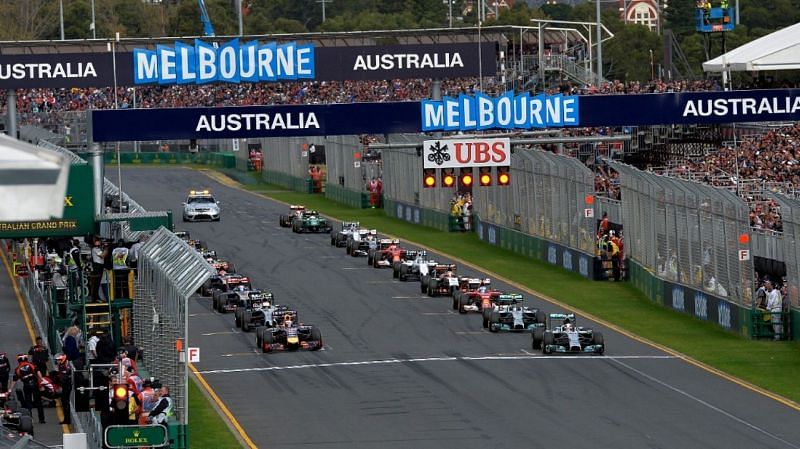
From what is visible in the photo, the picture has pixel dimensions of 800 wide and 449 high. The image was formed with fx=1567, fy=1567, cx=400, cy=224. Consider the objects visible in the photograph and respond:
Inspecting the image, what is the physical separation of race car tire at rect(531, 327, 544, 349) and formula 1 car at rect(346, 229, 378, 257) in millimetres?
19488

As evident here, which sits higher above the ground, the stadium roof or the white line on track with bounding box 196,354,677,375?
the stadium roof

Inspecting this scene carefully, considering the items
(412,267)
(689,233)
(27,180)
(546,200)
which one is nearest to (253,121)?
(412,267)

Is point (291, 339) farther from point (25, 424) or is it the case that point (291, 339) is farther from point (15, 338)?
point (25, 424)

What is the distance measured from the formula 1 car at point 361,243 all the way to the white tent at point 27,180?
1966 inches

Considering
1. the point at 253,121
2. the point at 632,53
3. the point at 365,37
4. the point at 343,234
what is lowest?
the point at 343,234

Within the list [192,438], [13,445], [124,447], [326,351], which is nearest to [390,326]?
[326,351]

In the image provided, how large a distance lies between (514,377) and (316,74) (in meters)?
27.4

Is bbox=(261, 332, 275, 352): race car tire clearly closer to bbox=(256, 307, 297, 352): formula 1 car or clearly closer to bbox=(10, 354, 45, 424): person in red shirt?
bbox=(256, 307, 297, 352): formula 1 car

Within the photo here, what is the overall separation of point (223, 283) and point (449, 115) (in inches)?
396

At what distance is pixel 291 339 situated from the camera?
37.6m

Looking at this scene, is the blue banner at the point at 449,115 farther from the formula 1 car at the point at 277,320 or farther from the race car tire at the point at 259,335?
the race car tire at the point at 259,335

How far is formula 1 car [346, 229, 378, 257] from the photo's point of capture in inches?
2242

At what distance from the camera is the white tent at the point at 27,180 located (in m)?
6.29

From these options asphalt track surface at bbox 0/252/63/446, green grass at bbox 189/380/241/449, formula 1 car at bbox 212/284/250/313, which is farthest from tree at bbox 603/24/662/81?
green grass at bbox 189/380/241/449
